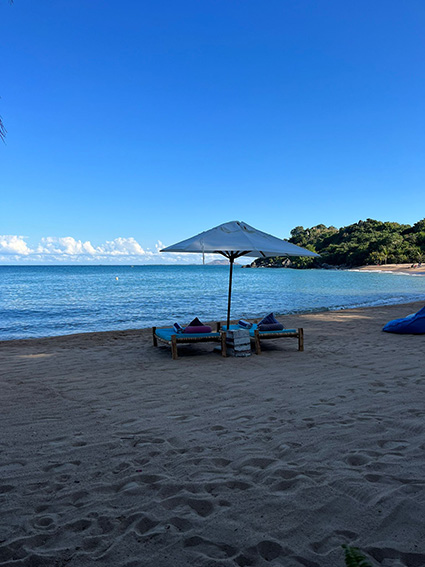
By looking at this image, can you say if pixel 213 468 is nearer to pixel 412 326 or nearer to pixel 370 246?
pixel 412 326

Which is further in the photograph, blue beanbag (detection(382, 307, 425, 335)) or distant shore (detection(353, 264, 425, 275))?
distant shore (detection(353, 264, 425, 275))

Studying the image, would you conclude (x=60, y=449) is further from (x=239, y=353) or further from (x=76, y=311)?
(x=76, y=311)

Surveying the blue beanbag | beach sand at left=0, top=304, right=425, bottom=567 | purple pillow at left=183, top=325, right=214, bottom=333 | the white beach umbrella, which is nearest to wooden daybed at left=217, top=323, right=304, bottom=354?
purple pillow at left=183, top=325, right=214, bottom=333

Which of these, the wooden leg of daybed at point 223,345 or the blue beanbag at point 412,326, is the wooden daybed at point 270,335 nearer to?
the wooden leg of daybed at point 223,345

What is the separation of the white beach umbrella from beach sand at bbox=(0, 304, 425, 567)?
89.2 inches

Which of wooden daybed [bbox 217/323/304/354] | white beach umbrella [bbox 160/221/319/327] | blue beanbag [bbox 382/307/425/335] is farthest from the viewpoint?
blue beanbag [bbox 382/307/425/335]

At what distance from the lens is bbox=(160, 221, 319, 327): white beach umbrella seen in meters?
7.29

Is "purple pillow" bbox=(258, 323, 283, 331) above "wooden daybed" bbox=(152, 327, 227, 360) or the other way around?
above

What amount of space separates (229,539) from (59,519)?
112cm

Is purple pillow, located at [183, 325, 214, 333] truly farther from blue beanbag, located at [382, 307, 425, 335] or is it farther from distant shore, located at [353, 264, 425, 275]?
distant shore, located at [353, 264, 425, 275]

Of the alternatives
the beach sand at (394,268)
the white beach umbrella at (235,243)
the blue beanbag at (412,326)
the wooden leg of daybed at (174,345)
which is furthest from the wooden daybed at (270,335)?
the beach sand at (394,268)

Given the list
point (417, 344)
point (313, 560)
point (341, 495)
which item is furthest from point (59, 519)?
point (417, 344)

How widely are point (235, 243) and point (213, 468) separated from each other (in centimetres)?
475

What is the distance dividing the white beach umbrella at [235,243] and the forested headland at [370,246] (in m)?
73.8
